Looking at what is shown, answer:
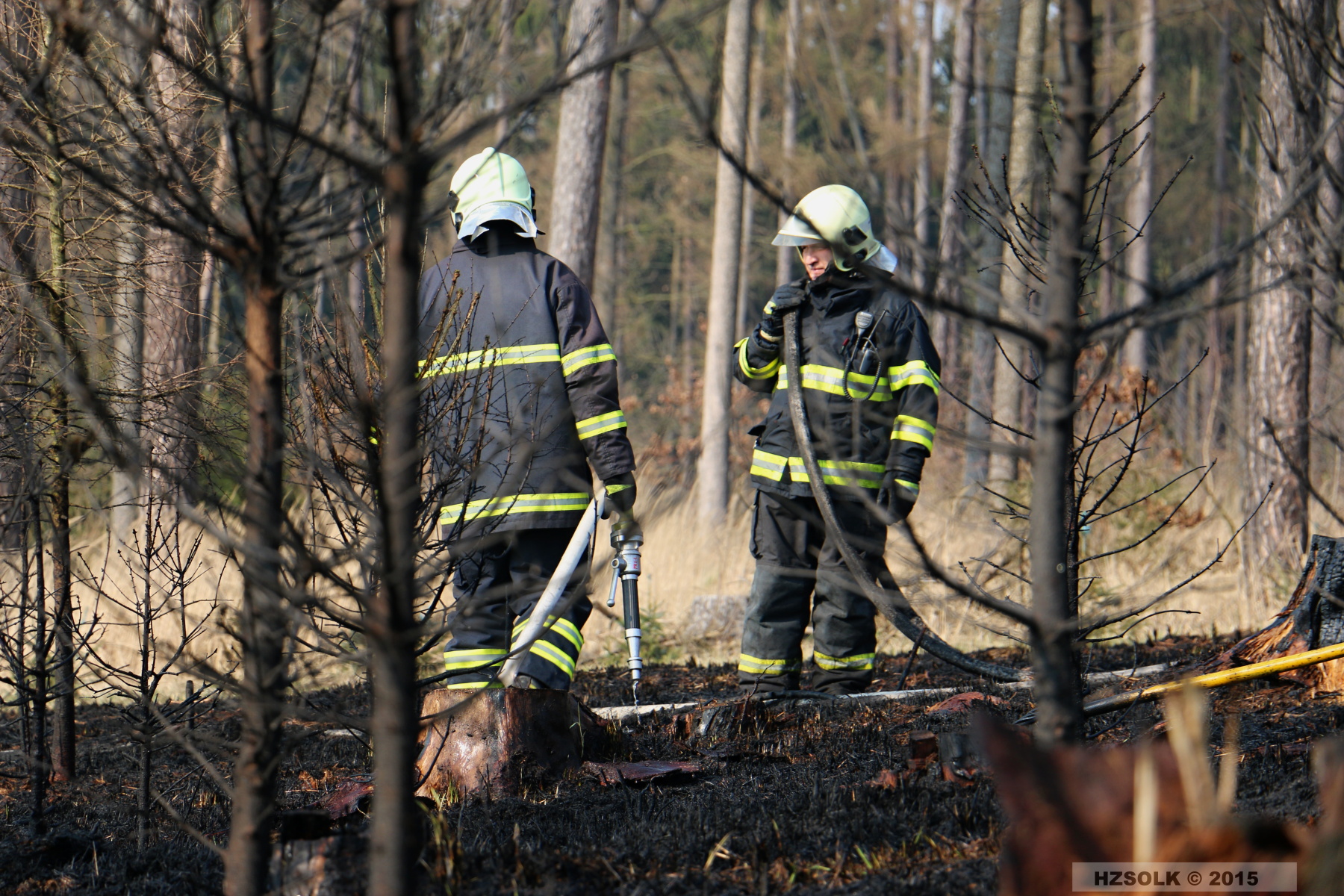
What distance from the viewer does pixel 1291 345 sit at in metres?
7.44

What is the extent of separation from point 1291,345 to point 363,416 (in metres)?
7.41

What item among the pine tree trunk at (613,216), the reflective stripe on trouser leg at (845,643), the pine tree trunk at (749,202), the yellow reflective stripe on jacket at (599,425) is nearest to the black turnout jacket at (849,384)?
the reflective stripe on trouser leg at (845,643)

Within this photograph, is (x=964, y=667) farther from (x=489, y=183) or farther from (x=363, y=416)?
(x=363, y=416)

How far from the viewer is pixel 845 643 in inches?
189

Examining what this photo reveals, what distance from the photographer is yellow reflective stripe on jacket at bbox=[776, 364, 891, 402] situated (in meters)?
4.80

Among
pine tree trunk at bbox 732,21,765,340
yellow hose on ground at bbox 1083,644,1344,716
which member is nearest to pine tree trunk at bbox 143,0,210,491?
yellow hose on ground at bbox 1083,644,1344,716

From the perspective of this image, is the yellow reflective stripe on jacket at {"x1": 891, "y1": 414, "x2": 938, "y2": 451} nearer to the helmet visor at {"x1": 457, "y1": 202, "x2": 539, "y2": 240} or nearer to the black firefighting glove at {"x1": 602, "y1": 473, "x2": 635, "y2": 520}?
the black firefighting glove at {"x1": 602, "y1": 473, "x2": 635, "y2": 520}

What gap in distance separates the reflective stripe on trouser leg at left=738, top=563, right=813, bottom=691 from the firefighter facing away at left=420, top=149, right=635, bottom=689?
908mm

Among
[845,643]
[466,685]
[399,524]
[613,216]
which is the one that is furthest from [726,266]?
[613,216]

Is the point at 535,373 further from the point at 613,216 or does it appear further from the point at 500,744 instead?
the point at 613,216

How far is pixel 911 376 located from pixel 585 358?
1.42 metres

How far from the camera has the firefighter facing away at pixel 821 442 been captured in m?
4.73

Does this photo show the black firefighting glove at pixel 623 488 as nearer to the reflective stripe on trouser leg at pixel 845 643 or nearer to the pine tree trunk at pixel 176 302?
the reflective stripe on trouser leg at pixel 845 643

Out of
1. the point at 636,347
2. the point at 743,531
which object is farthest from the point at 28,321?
the point at 636,347
